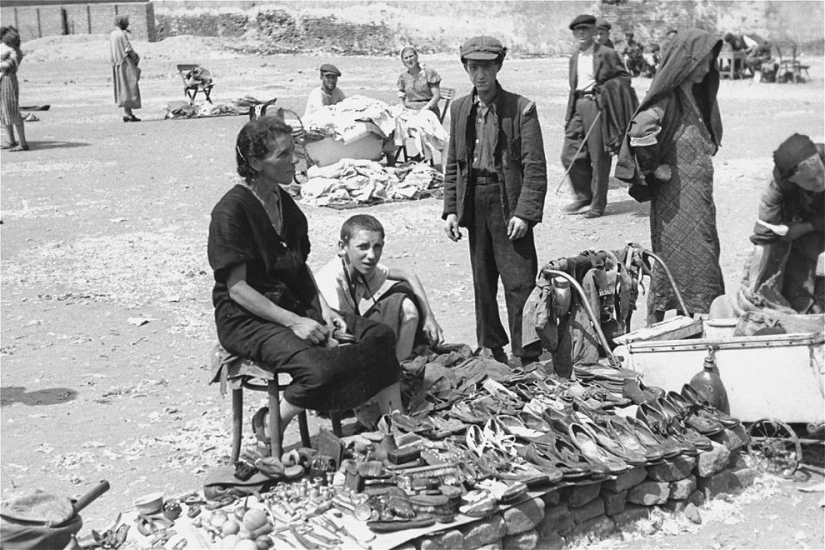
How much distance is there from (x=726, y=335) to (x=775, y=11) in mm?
29260

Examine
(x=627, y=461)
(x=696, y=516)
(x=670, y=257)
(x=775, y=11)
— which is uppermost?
(x=775, y=11)

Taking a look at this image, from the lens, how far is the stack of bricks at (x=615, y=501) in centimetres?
410

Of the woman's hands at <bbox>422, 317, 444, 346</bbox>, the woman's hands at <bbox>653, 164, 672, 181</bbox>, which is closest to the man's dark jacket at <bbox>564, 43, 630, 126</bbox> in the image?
the woman's hands at <bbox>653, 164, 672, 181</bbox>

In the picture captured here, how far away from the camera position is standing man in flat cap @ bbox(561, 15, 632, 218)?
33.1 feet

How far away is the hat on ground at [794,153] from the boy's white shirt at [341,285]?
2.12m

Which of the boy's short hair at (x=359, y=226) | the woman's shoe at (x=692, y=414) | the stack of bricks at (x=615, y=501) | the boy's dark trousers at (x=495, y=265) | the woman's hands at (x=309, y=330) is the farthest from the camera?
the boy's dark trousers at (x=495, y=265)

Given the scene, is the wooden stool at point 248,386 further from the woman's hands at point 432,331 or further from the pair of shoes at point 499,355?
the pair of shoes at point 499,355

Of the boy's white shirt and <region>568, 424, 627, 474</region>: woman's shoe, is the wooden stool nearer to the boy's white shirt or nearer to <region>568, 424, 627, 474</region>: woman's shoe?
the boy's white shirt

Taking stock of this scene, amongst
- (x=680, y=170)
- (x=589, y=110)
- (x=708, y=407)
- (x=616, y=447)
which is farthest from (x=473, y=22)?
(x=616, y=447)

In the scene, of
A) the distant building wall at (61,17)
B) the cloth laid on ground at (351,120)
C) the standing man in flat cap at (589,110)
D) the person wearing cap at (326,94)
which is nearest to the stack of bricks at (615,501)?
the standing man in flat cap at (589,110)

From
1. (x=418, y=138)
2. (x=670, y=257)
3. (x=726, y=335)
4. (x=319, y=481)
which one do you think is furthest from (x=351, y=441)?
(x=418, y=138)

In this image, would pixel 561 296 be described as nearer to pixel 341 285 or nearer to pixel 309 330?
pixel 341 285

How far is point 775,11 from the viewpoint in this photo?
31.8 m

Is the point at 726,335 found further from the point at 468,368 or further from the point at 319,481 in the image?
the point at 319,481
